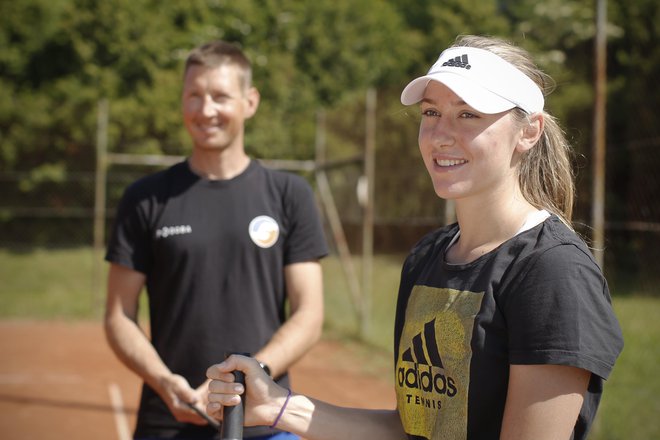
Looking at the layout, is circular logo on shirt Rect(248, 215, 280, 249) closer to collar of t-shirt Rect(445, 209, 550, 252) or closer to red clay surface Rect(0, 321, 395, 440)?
collar of t-shirt Rect(445, 209, 550, 252)

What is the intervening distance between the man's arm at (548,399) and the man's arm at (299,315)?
4.88 feet

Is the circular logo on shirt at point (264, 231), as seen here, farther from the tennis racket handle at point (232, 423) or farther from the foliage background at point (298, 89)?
the foliage background at point (298, 89)

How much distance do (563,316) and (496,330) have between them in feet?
0.55

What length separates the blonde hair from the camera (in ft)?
6.11

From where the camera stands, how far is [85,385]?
27.1 ft

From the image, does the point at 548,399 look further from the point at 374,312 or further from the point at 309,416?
the point at 374,312

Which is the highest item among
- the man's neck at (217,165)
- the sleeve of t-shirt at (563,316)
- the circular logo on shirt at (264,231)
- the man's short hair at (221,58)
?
the man's short hair at (221,58)

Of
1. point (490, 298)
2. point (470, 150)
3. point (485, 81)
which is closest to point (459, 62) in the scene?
point (485, 81)

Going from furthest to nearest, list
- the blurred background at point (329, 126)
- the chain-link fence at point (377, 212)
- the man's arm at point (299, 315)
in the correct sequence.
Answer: the chain-link fence at point (377, 212)
the blurred background at point (329, 126)
the man's arm at point (299, 315)

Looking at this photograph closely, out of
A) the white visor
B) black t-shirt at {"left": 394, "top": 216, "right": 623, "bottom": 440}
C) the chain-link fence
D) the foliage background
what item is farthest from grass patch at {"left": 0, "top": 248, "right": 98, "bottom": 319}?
the white visor

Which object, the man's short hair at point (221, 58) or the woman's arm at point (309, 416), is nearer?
the woman's arm at point (309, 416)

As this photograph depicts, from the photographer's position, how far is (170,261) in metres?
3.03

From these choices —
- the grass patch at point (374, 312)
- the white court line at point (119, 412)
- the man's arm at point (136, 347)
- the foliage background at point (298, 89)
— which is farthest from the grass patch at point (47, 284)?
the man's arm at point (136, 347)

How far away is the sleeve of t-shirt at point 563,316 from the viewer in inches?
59.9
